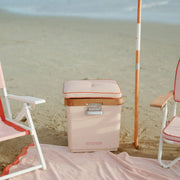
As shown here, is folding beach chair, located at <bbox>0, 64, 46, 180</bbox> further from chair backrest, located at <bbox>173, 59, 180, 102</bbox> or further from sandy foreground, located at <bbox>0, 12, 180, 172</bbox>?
chair backrest, located at <bbox>173, 59, 180, 102</bbox>

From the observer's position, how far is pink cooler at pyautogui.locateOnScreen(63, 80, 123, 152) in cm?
267

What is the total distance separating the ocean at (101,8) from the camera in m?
18.8

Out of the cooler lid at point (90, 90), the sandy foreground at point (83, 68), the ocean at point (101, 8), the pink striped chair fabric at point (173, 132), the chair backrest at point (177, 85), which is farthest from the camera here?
the ocean at point (101, 8)

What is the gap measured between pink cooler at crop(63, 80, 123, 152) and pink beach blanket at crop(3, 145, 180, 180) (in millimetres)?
125

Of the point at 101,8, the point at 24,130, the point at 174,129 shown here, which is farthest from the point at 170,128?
the point at 101,8

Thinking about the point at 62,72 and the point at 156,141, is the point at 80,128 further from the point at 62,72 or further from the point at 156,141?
the point at 62,72

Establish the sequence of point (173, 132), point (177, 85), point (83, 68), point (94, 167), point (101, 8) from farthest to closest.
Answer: point (101, 8) → point (83, 68) → point (177, 85) → point (94, 167) → point (173, 132)

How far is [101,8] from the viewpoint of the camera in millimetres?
23688

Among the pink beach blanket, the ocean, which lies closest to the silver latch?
the pink beach blanket

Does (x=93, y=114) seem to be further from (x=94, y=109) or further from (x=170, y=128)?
(x=170, y=128)

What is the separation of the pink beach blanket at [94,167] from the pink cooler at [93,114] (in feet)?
0.41

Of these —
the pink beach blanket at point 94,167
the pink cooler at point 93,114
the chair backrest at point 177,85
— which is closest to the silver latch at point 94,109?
the pink cooler at point 93,114

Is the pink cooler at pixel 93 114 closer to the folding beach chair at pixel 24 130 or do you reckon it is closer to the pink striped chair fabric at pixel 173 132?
the folding beach chair at pixel 24 130

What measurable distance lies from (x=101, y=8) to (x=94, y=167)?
22.6 metres
